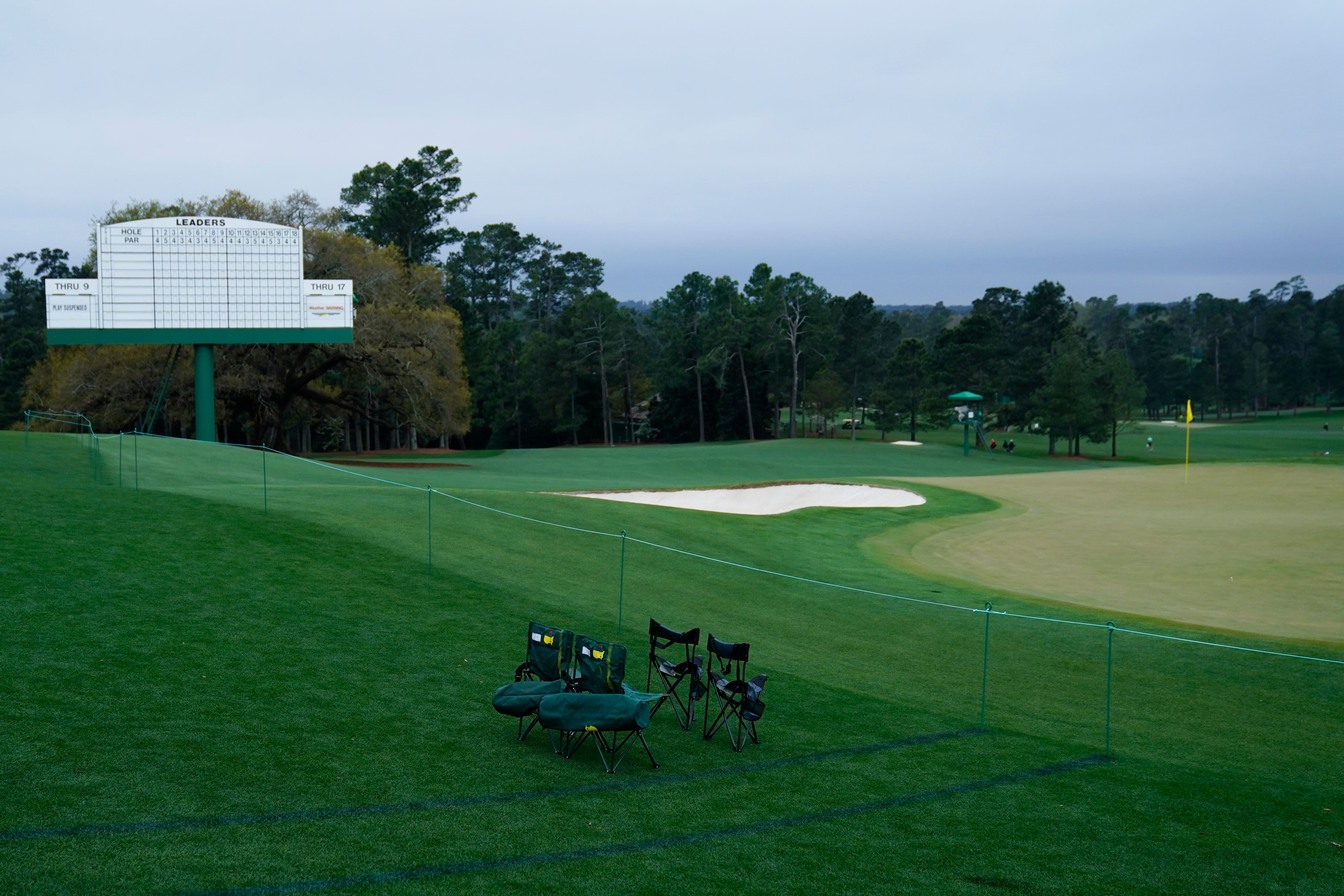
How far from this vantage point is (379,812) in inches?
298

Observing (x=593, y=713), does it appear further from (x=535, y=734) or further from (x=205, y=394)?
(x=205, y=394)

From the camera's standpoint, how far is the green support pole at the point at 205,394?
3853cm

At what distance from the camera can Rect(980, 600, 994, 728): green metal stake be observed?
10.7m

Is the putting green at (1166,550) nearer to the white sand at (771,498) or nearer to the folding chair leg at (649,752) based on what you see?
the white sand at (771,498)

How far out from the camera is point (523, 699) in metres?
9.20

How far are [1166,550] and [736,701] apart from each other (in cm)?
1782

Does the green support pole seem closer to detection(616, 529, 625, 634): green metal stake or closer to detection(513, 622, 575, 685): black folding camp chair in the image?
detection(616, 529, 625, 634): green metal stake

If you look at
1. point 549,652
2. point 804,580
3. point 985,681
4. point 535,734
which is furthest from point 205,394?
point 985,681

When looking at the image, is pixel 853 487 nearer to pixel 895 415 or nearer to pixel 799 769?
pixel 799 769

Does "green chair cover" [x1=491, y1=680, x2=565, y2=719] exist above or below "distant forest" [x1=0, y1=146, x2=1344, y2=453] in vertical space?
below

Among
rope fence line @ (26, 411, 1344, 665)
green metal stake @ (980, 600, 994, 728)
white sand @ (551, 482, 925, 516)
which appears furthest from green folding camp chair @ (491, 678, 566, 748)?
white sand @ (551, 482, 925, 516)

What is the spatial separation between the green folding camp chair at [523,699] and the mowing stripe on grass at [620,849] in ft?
6.43

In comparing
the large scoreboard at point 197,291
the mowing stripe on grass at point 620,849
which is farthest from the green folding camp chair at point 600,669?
the large scoreboard at point 197,291

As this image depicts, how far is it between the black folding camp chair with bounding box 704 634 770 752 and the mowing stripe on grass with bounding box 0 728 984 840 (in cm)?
46
